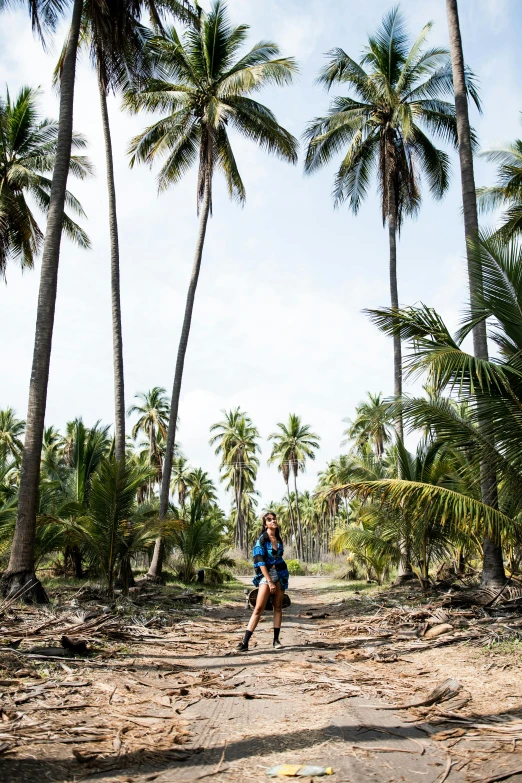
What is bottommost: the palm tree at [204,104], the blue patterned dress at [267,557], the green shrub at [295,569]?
the green shrub at [295,569]

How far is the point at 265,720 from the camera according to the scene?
152 inches

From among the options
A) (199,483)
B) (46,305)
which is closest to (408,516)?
(46,305)

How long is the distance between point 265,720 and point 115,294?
13.5 meters

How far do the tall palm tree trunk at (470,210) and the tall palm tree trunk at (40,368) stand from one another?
24.2 ft

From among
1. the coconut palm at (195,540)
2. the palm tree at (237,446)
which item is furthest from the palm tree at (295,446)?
the coconut palm at (195,540)

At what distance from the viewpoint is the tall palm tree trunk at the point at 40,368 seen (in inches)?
380

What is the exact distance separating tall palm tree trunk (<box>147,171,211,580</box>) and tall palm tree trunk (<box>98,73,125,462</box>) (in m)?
2.15

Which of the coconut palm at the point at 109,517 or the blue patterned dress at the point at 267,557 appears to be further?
the coconut palm at the point at 109,517

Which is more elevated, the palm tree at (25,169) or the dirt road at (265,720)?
the palm tree at (25,169)

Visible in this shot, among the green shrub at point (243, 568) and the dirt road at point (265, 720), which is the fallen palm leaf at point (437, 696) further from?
the green shrub at point (243, 568)

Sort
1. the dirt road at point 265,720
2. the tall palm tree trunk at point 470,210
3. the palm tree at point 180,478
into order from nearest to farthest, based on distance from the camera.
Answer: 1. the dirt road at point 265,720
2. the tall palm tree trunk at point 470,210
3. the palm tree at point 180,478

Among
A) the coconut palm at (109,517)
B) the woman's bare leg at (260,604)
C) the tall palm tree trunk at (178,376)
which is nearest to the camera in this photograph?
the woman's bare leg at (260,604)

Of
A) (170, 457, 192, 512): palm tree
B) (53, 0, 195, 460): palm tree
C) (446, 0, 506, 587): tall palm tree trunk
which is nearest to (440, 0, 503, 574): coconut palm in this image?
(446, 0, 506, 587): tall palm tree trunk

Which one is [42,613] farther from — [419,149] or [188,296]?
[419,149]
